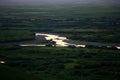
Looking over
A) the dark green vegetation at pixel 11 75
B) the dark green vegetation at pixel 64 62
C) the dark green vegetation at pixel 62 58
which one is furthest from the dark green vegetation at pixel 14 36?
the dark green vegetation at pixel 11 75

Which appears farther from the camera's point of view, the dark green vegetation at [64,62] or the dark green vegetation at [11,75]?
the dark green vegetation at [64,62]

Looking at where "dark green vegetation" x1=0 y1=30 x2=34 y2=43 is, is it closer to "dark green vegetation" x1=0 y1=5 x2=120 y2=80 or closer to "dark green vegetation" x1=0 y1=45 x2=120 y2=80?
"dark green vegetation" x1=0 y1=5 x2=120 y2=80

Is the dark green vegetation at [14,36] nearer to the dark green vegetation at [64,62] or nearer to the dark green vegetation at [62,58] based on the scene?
the dark green vegetation at [62,58]

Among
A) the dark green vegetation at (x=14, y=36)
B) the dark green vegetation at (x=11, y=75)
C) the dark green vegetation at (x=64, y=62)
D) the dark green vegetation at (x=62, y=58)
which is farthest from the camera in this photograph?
the dark green vegetation at (x=14, y=36)

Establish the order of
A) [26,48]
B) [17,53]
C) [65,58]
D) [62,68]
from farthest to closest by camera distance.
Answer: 1. [26,48]
2. [17,53]
3. [65,58]
4. [62,68]

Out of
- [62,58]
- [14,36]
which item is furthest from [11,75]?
[14,36]

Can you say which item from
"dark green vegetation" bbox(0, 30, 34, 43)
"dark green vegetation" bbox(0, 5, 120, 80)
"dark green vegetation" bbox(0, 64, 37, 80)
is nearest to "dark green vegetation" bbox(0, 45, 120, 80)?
"dark green vegetation" bbox(0, 5, 120, 80)

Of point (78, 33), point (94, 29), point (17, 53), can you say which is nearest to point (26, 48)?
point (17, 53)

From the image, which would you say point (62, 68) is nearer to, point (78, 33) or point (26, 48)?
point (26, 48)

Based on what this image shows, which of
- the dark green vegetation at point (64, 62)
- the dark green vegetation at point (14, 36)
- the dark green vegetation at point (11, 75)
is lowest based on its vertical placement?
the dark green vegetation at point (14, 36)
